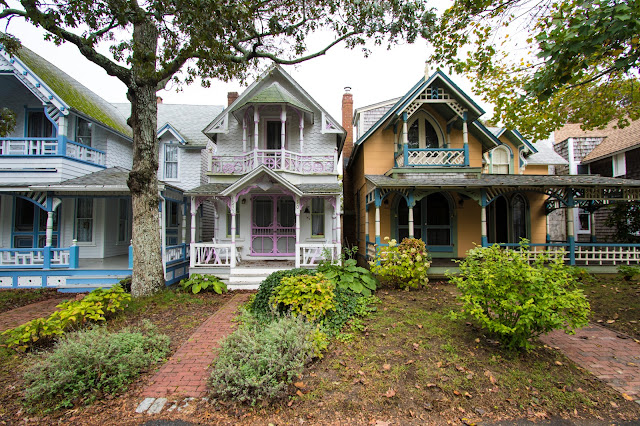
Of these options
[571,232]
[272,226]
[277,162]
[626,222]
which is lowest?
[571,232]

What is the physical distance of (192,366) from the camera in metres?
5.00

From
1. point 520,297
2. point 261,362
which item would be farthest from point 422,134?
point 261,362

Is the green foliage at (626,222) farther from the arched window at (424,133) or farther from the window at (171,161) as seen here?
the window at (171,161)

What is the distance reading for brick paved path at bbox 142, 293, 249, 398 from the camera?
4320 mm

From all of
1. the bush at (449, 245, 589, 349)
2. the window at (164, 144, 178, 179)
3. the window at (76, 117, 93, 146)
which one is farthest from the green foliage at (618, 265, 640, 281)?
the window at (76, 117, 93, 146)

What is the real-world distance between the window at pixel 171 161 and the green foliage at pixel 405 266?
437 inches

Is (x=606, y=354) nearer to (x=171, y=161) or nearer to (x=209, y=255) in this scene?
A: (x=209, y=255)

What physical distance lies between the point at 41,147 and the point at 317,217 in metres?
11.0

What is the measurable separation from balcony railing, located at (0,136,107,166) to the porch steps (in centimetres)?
787

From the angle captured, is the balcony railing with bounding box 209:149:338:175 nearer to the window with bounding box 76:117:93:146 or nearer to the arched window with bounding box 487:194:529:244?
the window with bounding box 76:117:93:146

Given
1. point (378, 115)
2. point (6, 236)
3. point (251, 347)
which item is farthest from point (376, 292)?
point (6, 236)

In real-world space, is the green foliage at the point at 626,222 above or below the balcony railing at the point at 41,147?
below

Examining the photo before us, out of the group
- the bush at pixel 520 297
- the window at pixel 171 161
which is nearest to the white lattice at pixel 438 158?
the bush at pixel 520 297

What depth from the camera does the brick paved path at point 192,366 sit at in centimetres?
432
